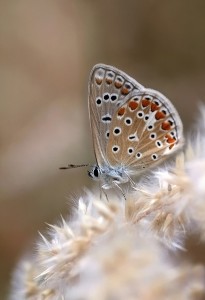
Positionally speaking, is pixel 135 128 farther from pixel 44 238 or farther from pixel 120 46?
pixel 120 46

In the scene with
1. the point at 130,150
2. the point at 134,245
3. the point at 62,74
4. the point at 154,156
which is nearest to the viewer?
the point at 134,245

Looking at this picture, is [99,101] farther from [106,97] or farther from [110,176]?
[110,176]

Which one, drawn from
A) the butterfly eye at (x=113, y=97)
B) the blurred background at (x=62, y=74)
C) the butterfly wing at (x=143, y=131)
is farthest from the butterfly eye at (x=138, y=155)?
the blurred background at (x=62, y=74)

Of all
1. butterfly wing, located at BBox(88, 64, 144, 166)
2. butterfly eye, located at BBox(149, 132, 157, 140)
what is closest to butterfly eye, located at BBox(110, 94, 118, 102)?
butterfly wing, located at BBox(88, 64, 144, 166)

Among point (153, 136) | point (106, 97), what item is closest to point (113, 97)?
point (106, 97)

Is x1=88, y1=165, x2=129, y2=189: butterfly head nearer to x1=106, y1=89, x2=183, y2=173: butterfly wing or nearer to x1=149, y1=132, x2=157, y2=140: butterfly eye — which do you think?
x1=106, y1=89, x2=183, y2=173: butterfly wing

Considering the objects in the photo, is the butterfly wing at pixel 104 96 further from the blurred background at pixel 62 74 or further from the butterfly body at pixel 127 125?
the blurred background at pixel 62 74
